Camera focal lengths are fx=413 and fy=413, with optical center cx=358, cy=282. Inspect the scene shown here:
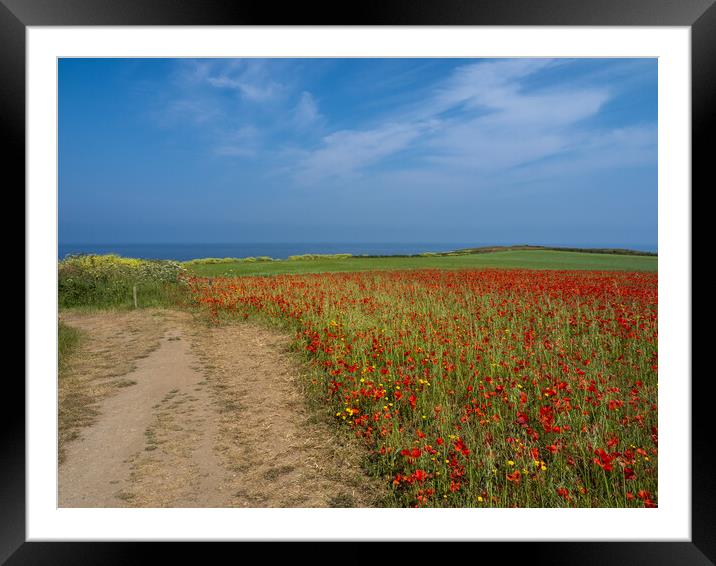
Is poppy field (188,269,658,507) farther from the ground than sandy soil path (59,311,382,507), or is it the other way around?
poppy field (188,269,658,507)

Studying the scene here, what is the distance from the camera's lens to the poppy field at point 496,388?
2.44 metres

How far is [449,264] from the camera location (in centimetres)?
1688

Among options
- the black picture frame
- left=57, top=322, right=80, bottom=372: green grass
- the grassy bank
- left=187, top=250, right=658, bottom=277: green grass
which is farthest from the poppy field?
left=187, top=250, right=658, bottom=277: green grass

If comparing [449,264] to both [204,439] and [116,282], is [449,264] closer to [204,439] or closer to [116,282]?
[116,282]

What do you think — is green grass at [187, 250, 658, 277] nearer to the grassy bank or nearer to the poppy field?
the grassy bank

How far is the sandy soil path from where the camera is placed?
2.58 metres

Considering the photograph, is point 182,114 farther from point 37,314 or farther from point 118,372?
point 37,314

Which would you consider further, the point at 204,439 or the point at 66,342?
the point at 66,342

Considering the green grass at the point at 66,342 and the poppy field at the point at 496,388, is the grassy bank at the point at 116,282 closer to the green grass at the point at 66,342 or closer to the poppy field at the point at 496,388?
the green grass at the point at 66,342

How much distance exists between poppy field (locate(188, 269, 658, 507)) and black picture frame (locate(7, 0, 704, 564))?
0.84 feet
